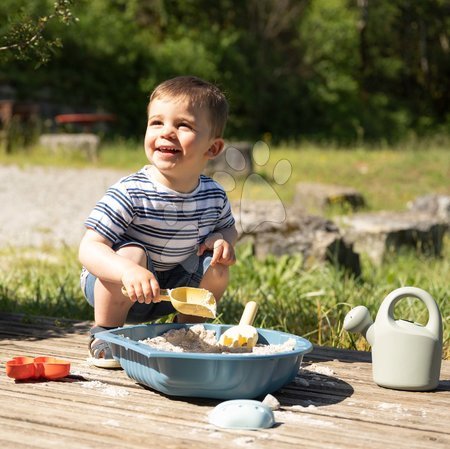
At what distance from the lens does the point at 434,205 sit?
8070 millimetres

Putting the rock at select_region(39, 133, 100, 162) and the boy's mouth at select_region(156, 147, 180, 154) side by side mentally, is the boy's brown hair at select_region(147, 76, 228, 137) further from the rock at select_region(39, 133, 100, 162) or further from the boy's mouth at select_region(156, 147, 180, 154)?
the rock at select_region(39, 133, 100, 162)

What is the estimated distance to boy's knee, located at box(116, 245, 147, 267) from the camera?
Result: 2756 mm

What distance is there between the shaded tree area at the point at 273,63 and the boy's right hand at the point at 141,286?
40.5 ft

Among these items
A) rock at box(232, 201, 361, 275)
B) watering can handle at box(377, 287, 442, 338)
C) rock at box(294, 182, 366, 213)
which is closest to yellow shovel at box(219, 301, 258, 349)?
watering can handle at box(377, 287, 442, 338)

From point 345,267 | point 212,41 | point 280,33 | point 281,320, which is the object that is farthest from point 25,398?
point 280,33

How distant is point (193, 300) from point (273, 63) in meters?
17.7

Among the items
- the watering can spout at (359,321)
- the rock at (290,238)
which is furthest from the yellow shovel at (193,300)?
the rock at (290,238)

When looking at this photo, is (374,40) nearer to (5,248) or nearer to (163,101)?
(5,248)

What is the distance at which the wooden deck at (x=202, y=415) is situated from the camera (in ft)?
6.68

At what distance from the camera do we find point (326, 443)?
2.05 meters

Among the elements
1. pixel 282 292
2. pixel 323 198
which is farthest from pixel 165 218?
pixel 323 198

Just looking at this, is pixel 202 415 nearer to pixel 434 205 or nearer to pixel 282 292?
pixel 282 292

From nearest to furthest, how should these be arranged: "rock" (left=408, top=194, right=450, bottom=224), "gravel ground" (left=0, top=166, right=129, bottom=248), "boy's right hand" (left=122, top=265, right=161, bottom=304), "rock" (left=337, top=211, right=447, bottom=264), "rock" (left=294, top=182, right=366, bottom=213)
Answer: "boy's right hand" (left=122, top=265, right=161, bottom=304) → "rock" (left=337, top=211, right=447, bottom=264) → "gravel ground" (left=0, top=166, right=129, bottom=248) → "rock" (left=408, top=194, right=450, bottom=224) → "rock" (left=294, top=182, right=366, bottom=213)

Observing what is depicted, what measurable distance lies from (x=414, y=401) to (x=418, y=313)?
4.40ft
